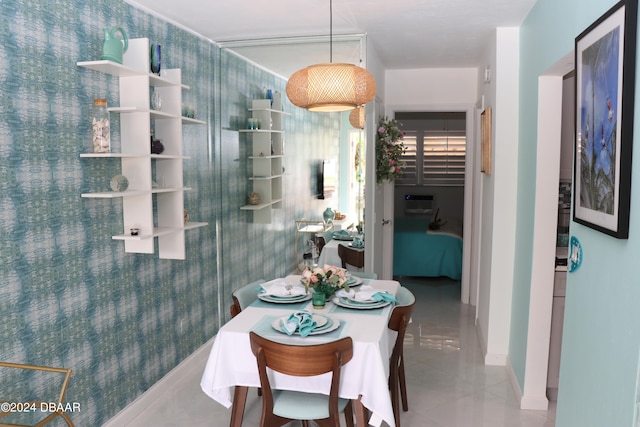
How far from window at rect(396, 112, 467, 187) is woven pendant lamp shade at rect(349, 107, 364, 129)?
5023 mm

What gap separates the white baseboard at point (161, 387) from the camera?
3.21m

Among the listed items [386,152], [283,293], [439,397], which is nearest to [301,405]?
[283,293]

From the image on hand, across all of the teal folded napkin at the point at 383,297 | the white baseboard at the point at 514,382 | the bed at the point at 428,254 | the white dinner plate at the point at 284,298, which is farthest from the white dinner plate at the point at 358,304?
the bed at the point at 428,254

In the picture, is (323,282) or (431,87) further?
(431,87)

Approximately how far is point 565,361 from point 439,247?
4181mm

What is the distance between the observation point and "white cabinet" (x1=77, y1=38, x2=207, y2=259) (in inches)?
117

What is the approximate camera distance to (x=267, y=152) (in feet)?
14.5

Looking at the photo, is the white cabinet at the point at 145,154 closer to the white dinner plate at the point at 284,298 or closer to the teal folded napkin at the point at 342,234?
the white dinner plate at the point at 284,298

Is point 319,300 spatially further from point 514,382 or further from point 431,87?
point 431,87

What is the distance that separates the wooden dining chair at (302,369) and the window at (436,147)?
22.8 ft

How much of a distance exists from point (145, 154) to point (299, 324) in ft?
4.26

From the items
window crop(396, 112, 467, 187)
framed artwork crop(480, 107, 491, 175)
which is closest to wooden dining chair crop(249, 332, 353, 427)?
framed artwork crop(480, 107, 491, 175)

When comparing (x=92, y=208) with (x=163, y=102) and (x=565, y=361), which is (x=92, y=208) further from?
(x=565, y=361)

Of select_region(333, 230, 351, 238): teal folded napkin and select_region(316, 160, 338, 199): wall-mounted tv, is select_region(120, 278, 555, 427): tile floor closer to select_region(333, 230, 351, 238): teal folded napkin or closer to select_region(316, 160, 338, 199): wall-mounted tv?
select_region(333, 230, 351, 238): teal folded napkin
